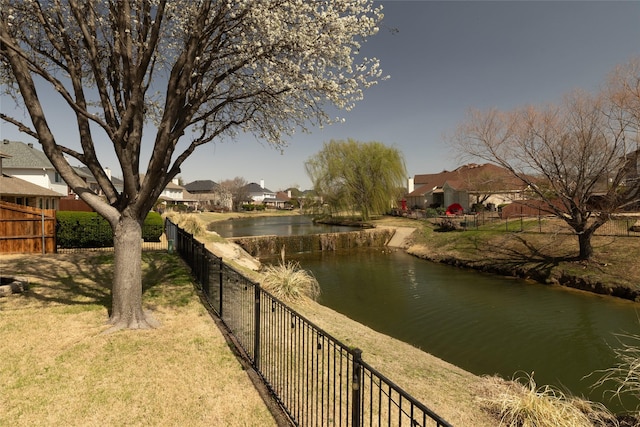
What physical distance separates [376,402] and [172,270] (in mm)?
9555

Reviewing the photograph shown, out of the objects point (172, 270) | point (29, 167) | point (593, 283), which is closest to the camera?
point (172, 270)

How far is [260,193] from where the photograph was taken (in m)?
120

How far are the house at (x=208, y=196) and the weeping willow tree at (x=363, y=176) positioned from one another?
40450 millimetres

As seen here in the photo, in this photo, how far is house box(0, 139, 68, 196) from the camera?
3042cm

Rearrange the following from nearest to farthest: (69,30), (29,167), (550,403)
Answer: (550,403) < (69,30) < (29,167)

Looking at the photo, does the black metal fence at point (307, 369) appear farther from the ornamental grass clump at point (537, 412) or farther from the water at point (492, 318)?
the water at point (492, 318)

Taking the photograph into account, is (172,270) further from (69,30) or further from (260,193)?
(260,193)

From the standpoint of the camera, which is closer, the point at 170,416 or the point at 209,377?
the point at 170,416

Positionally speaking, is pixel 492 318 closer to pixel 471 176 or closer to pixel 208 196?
pixel 471 176

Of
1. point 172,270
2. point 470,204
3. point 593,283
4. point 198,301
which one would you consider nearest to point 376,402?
point 198,301

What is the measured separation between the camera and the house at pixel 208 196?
82438 mm

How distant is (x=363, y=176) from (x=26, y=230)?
122 feet

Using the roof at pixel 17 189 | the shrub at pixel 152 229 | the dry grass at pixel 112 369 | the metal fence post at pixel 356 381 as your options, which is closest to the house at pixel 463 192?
the shrub at pixel 152 229

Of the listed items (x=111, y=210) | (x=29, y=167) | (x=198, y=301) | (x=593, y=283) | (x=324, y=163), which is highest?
(x=324, y=163)
